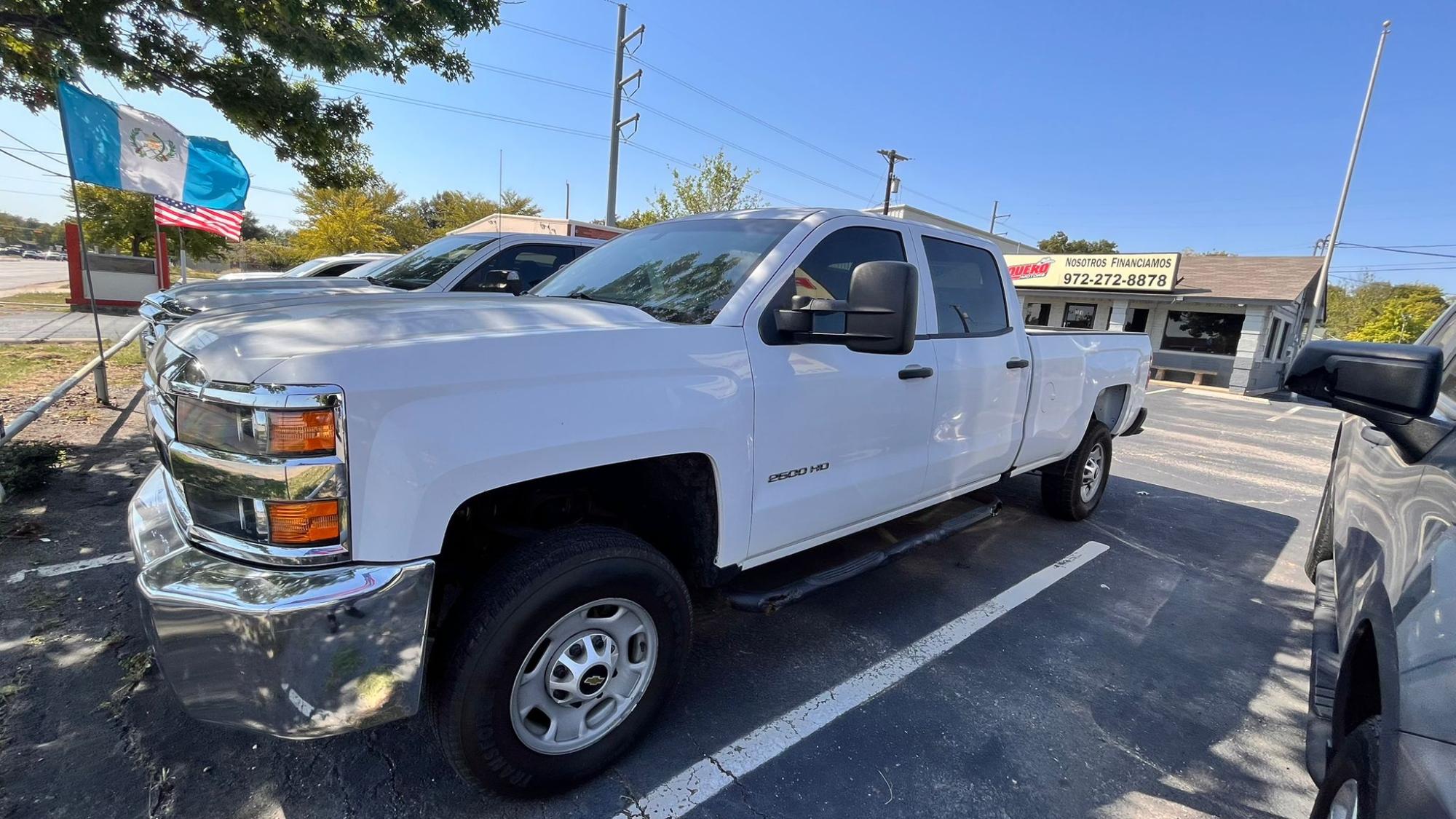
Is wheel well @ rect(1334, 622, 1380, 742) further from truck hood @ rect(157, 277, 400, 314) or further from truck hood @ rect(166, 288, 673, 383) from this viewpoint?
truck hood @ rect(157, 277, 400, 314)

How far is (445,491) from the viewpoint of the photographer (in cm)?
173

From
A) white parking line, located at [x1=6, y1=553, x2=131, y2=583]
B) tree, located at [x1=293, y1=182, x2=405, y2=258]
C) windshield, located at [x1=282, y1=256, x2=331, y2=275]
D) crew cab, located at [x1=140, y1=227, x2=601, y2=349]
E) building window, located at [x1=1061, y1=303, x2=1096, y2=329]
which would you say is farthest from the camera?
tree, located at [x1=293, y1=182, x2=405, y2=258]

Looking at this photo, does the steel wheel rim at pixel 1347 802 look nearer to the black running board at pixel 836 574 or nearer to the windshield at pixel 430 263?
the black running board at pixel 836 574

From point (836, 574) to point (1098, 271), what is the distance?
23.4 metres

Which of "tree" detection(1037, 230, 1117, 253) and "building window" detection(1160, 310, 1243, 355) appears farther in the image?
"tree" detection(1037, 230, 1117, 253)

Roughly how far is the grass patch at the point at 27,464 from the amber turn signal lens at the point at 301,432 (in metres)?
4.42

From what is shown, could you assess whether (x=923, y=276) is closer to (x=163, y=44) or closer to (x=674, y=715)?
(x=674, y=715)

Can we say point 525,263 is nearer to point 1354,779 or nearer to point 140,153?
point 140,153

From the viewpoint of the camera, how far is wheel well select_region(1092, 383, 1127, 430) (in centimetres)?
530

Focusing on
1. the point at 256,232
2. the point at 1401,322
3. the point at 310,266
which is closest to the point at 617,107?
the point at 310,266

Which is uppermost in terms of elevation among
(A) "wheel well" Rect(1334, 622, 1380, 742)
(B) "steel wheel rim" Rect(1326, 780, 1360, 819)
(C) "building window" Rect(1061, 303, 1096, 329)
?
(C) "building window" Rect(1061, 303, 1096, 329)

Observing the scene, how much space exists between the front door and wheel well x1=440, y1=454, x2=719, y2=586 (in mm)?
223

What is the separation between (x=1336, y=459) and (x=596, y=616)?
4.05m

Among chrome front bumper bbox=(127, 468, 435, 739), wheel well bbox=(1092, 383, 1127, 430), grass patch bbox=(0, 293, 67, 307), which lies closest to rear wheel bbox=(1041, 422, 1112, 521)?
wheel well bbox=(1092, 383, 1127, 430)
